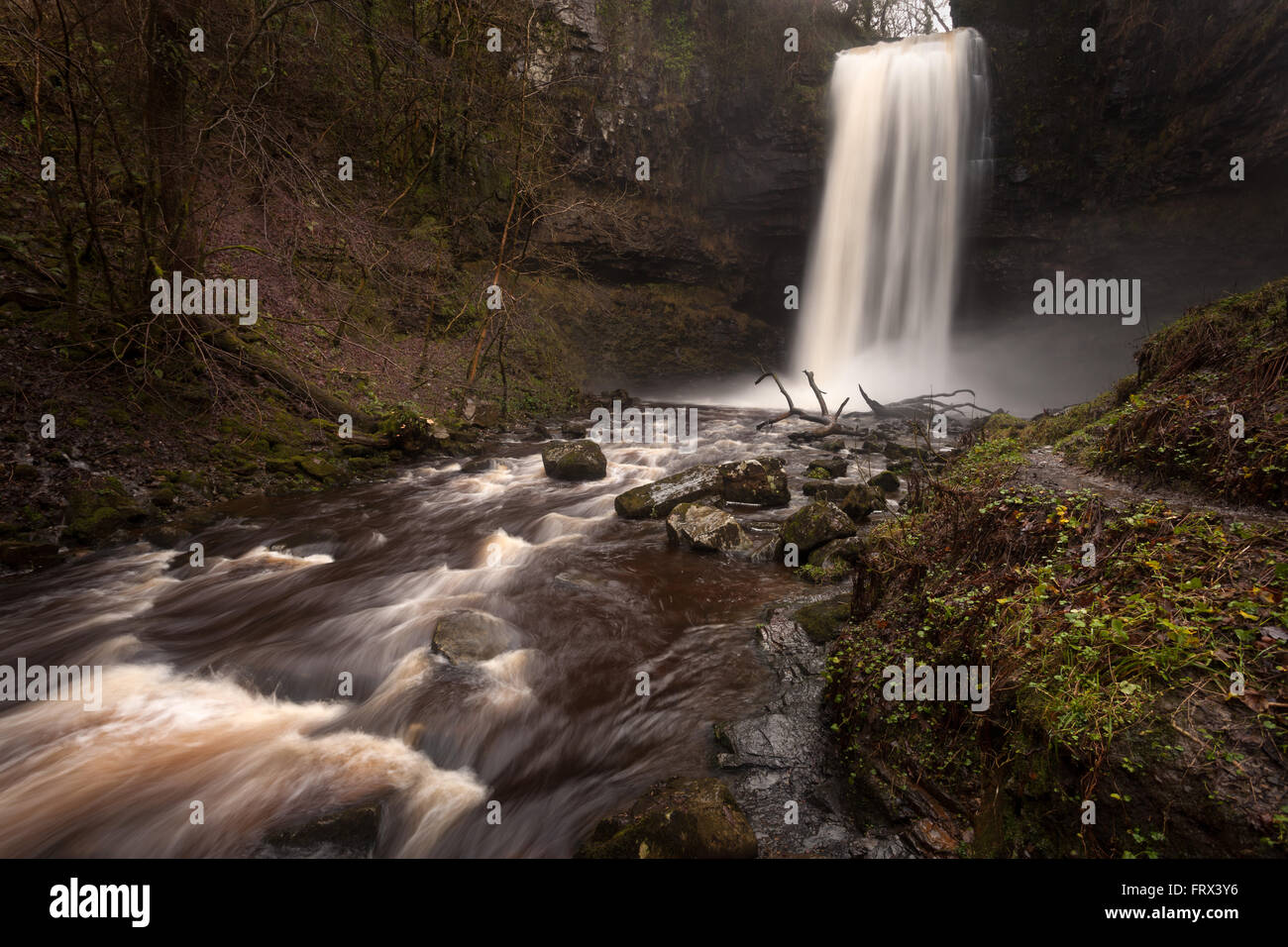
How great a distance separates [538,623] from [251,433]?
626cm

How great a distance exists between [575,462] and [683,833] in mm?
8196

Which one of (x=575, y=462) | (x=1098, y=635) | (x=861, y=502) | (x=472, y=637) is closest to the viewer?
(x=1098, y=635)

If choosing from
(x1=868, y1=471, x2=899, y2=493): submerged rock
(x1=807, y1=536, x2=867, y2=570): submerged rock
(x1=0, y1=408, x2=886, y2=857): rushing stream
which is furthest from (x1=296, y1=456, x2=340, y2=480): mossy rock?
(x1=868, y1=471, x2=899, y2=493): submerged rock

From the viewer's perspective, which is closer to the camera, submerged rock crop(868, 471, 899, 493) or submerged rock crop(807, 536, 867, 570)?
submerged rock crop(807, 536, 867, 570)

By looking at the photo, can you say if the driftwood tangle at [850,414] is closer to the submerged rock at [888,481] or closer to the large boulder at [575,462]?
the submerged rock at [888,481]

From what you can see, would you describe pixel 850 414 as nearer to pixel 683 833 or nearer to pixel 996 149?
pixel 996 149

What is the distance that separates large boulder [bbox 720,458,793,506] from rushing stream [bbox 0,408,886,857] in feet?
6.33

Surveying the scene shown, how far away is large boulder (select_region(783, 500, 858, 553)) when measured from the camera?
647 centimetres

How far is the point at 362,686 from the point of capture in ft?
15.3

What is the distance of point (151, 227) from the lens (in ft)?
25.5

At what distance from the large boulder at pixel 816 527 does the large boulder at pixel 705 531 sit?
60 cm

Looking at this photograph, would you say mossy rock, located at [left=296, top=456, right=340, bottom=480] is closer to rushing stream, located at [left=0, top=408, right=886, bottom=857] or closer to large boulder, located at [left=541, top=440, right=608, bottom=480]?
rushing stream, located at [left=0, top=408, right=886, bottom=857]

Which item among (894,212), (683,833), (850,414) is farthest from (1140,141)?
(683,833)
